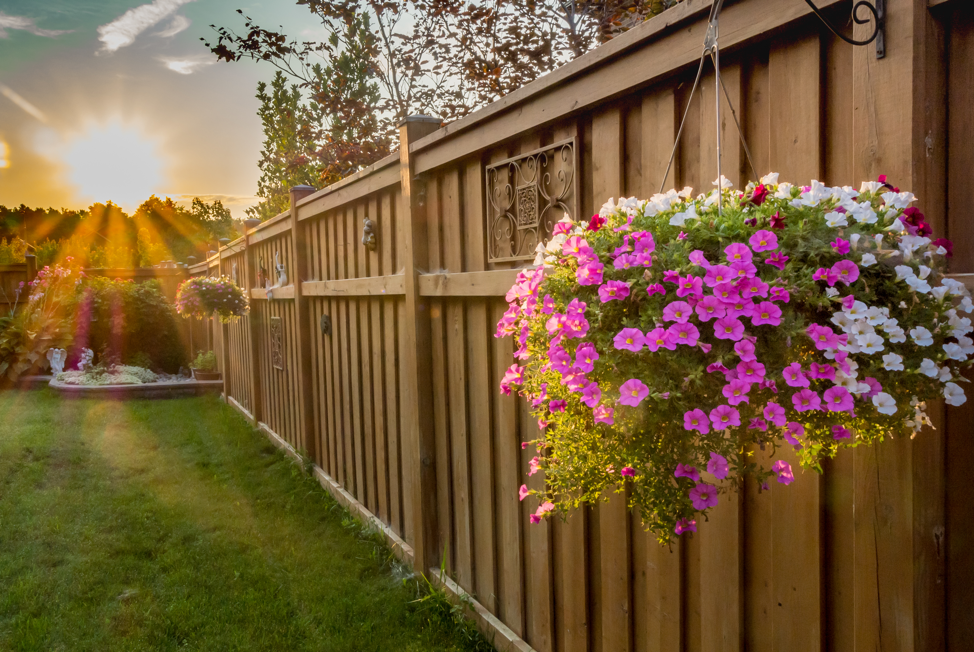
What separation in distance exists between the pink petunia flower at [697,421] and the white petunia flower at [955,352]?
40 centimetres

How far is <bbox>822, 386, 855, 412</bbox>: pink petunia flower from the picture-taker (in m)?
1.09

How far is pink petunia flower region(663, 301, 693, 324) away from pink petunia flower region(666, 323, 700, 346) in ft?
0.04

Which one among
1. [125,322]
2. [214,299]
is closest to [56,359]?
[125,322]

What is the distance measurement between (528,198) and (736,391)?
1.56 m

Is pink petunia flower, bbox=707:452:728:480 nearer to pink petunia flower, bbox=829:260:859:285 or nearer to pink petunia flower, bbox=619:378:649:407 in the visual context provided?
pink petunia flower, bbox=619:378:649:407

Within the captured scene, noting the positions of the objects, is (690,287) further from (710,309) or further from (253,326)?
(253,326)

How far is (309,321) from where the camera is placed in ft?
19.1

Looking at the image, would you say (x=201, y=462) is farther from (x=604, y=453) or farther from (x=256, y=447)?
(x=604, y=453)

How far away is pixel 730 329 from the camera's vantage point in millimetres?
1149

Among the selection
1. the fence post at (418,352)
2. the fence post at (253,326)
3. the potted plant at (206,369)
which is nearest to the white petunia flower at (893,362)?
the fence post at (418,352)

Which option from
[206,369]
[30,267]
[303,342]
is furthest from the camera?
[30,267]

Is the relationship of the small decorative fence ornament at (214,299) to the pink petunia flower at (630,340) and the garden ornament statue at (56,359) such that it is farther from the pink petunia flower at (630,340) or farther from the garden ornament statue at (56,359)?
the pink petunia flower at (630,340)

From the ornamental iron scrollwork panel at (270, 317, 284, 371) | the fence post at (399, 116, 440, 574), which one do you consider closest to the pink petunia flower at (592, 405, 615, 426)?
the fence post at (399, 116, 440, 574)

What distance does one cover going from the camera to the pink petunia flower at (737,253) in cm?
117
